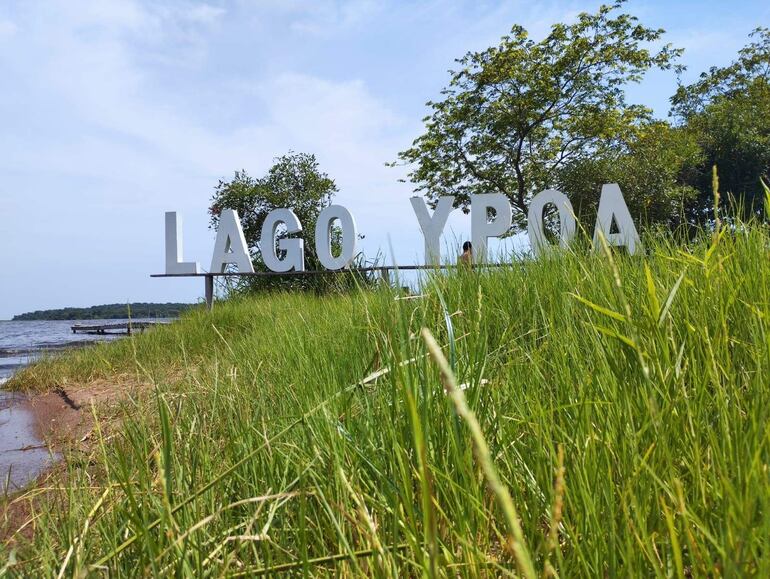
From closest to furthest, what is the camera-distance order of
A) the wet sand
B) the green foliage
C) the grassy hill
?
the grassy hill
the wet sand
the green foliage

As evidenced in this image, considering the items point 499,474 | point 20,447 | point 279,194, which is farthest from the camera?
point 279,194

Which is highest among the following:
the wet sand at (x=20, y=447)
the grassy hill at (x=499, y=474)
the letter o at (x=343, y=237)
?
the letter o at (x=343, y=237)

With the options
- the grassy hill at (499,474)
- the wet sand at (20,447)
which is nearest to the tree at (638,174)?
the wet sand at (20,447)

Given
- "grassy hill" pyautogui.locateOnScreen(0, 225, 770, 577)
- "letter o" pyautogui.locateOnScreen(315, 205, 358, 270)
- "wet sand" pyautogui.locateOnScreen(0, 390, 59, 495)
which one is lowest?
"wet sand" pyautogui.locateOnScreen(0, 390, 59, 495)

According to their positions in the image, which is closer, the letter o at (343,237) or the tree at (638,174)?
the letter o at (343,237)

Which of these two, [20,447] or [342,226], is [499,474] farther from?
[342,226]

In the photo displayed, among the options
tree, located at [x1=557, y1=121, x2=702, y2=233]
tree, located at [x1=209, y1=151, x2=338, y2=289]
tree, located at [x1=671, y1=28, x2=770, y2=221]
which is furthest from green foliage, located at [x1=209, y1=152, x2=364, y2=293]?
tree, located at [x1=671, y1=28, x2=770, y2=221]

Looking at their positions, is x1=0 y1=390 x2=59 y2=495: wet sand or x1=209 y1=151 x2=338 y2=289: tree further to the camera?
x1=209 y1=151 x2=338 y2=289: tree

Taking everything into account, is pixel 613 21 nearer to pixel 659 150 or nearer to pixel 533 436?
pixel 659 150

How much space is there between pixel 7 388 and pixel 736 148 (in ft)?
79.5

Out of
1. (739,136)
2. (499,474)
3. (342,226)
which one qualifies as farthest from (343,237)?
(739,136)

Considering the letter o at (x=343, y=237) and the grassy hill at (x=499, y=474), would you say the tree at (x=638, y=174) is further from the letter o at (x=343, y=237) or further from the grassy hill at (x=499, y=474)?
the grassy hill at (x=499, y=474)

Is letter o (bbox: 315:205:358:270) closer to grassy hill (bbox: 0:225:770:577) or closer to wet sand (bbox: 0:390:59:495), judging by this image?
wet sand (bbox: 0:390:59:495)

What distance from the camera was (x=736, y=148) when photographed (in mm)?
22109
